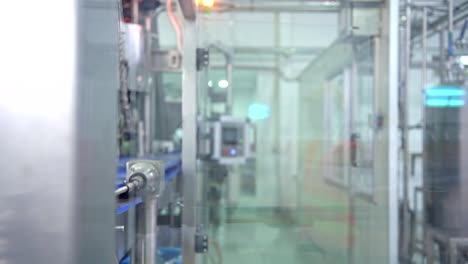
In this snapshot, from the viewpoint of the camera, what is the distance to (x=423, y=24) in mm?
2141

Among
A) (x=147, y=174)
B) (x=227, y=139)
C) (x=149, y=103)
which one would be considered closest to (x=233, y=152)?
(x=227, y=139)

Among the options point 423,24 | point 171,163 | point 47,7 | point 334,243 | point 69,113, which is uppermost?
point 423,24

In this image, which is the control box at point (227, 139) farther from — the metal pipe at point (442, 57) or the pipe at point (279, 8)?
the metal pipe at point (442, 57)

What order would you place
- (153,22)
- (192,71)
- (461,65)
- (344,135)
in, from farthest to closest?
(344,135)
(153,22)
(461,65)
(192,71)

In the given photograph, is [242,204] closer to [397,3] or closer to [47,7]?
[397,3]

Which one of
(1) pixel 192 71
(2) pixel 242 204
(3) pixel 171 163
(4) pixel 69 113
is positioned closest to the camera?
(4) pixel 69 113

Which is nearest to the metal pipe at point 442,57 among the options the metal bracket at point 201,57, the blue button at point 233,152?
the metal bracket at point 201,57

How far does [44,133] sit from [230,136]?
92.6 inches

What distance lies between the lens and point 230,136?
2.83 m

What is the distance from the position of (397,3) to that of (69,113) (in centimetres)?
210

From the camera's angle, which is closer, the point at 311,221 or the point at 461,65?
the point at 461,65

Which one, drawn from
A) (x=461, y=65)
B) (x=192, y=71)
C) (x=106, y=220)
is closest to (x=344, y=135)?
(x=461, y=65)

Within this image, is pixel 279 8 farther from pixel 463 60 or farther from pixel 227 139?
pixel 463 60

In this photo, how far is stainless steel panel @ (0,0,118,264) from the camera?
493mm
